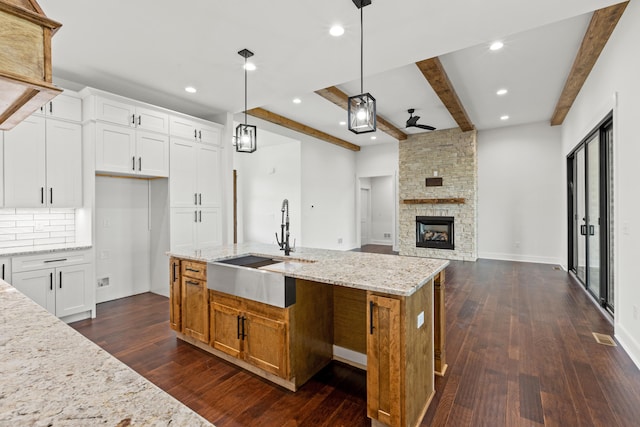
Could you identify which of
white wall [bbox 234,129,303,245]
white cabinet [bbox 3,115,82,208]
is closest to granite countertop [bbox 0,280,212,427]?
white cabinet [bbox 3,115,82,208]

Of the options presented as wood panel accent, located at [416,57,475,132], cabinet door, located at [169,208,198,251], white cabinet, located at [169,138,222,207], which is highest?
wood panel accent, located at [416,57,475,132]

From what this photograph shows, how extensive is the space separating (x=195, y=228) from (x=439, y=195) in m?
5.59

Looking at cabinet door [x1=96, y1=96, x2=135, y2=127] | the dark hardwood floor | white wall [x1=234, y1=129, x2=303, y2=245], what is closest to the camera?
the dark hardwood floor

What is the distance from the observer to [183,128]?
15.4 ft

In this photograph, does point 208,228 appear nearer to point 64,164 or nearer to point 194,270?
point 64,164

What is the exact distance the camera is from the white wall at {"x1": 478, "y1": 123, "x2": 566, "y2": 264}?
684 cm

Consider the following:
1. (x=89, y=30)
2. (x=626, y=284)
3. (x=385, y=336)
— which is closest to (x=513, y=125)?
(x=626, y=284)

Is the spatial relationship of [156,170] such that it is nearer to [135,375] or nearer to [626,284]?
[135,375]

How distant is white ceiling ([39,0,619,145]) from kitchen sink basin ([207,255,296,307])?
2096mm

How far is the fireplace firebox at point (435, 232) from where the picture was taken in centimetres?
757

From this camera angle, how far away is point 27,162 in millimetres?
3410

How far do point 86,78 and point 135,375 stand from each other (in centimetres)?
429

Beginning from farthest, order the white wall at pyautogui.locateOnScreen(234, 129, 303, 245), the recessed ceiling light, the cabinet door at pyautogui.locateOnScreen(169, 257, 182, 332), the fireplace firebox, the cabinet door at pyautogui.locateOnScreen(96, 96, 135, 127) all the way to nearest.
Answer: the fireplace firebox, the white wall at pyautogui.locateOnScreen(234, 129, 303, 245), the cabinet door at pyautogui.locateOnScreen(96, 96, 135, 127), the cabinet door at pyautogui.locateOnScreen(169, 257, 182, 332), the recessed ceiling light

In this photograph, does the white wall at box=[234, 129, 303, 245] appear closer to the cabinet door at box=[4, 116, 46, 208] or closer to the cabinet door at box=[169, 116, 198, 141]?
the cabinet door at box=[169, 116, 198, 141]
